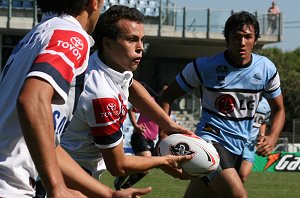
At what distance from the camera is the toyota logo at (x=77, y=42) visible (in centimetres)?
353

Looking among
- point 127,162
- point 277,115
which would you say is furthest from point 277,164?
point 127,162

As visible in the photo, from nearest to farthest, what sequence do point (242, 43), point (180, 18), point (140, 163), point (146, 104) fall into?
point (140, 163), point (146, 104), point (242, 43), point (180, 18)

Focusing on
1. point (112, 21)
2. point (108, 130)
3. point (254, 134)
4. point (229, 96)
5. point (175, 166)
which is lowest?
point (254, 134)

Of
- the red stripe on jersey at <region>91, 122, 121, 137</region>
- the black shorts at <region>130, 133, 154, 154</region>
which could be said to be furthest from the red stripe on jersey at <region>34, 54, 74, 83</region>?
the black shorts at <region>130, 133, 154, 154</region>

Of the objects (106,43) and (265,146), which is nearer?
(106,43)

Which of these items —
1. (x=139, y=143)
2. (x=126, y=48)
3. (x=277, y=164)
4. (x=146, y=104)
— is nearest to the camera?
(x=126, y=48)

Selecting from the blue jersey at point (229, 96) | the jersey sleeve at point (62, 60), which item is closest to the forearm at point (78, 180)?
the jersey sleeve at point (62, 60)

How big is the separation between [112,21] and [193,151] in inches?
46.4

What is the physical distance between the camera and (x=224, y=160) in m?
7.75

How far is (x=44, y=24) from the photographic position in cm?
369

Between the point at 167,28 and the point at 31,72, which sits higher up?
the point at 31,72

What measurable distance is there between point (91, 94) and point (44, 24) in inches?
62.0

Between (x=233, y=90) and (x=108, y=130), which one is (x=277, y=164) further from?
(x=108, y=130)

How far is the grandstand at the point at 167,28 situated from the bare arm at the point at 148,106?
25.1 meters
